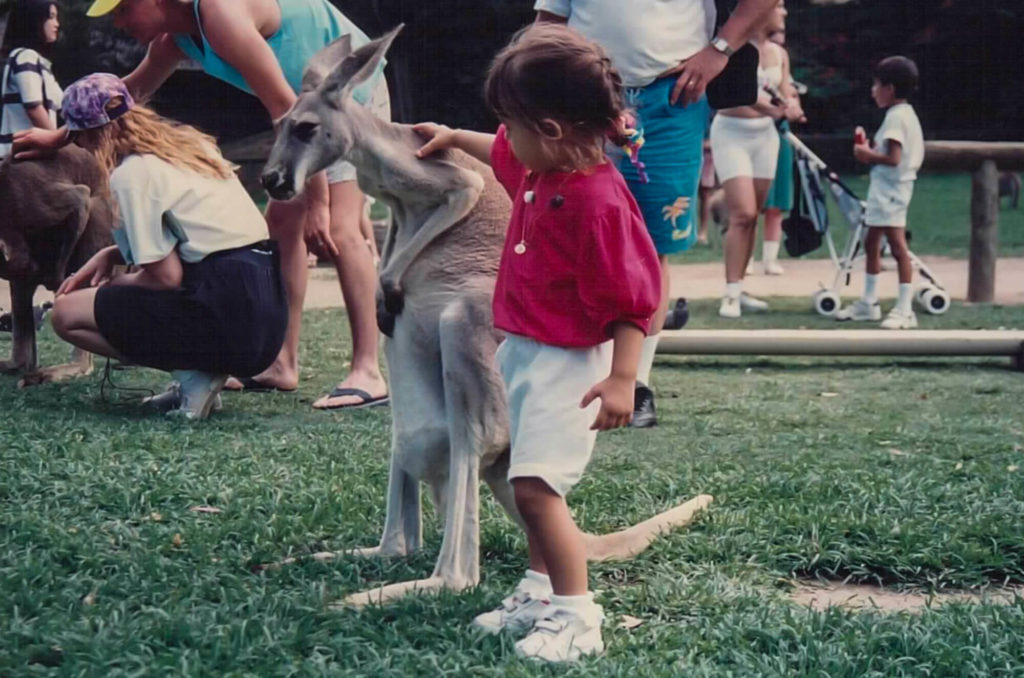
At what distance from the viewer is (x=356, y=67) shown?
340 cm

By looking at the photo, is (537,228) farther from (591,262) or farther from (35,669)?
(35,669)

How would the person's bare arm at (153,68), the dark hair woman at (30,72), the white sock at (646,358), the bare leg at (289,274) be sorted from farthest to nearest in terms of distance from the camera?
1. the dark hair woman at (30,72)
2. the bare leg at (289,274)
3. the person's bare arm at (153,68)
4. the white sock at (646,358)

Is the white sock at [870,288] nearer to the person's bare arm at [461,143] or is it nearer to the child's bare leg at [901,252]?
the child's bare leg at [901,252]

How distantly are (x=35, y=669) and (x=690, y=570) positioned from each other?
154 cm

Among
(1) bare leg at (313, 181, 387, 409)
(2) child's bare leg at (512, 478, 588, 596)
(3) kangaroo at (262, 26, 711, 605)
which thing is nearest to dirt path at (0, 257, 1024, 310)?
(1) bare leg at (313, 181, 387, 409)

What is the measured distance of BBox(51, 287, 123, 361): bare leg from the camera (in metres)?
5.26

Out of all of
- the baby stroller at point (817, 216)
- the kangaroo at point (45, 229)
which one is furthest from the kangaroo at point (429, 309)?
the baby stroller at point (817, 216)

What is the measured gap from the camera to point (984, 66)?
25.9 metres

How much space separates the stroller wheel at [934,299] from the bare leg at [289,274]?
15.8ft

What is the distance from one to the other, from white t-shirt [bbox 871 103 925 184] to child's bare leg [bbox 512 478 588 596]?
6.54 metres

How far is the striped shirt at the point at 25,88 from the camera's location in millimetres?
8539

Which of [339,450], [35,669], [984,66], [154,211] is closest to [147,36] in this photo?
[154,211]

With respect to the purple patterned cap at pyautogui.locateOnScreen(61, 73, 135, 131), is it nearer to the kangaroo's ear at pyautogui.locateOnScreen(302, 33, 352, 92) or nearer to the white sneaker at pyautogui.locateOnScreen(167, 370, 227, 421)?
the white sneaker at pyautogui.locateOnScreen(167, 370, 227, 421)

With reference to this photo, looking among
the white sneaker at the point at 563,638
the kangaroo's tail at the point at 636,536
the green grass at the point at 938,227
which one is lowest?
the green grass at the point at 938,227
